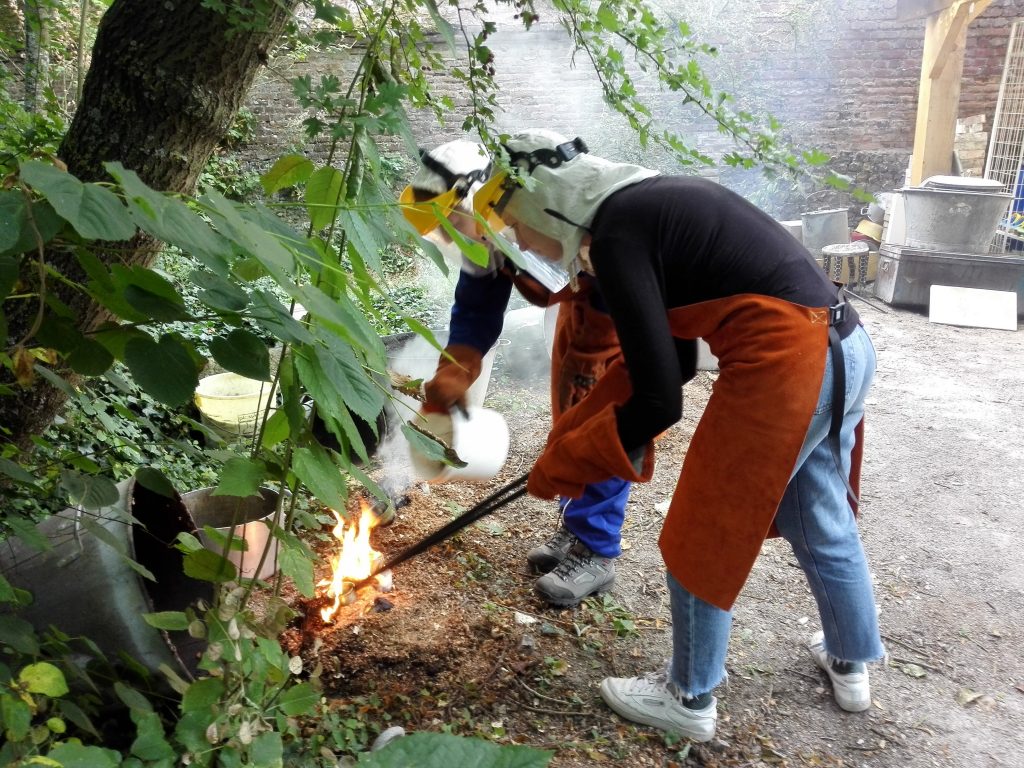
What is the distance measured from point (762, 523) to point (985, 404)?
4.57 meters

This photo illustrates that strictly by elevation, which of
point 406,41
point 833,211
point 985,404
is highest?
point 406,41

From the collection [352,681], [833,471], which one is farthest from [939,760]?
[352,681]

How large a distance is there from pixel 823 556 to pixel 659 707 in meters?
0.76

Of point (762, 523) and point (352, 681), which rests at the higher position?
point (762, 523)

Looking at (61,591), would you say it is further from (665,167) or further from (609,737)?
(665,167)

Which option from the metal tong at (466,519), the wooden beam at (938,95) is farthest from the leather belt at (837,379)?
the wooden beam at (938,95)

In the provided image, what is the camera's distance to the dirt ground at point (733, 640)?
2.62 meters

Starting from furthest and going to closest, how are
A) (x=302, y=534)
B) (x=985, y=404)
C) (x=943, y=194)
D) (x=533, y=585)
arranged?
1. (x=943, y=194)
2. (x=985, y=404)
3. (x=302, y=534)
4. (x=533, y=585)

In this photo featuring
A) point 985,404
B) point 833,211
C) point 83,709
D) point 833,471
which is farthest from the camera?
point 833,211

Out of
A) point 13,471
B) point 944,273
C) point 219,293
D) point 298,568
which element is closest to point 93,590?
point 13,471

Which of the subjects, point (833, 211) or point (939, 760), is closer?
point (939, 760)

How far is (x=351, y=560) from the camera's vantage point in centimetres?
314

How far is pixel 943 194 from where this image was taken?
829 centimetres

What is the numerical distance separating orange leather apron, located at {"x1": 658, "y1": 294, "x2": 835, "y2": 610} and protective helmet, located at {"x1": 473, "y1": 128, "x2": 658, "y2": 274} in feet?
1.35
